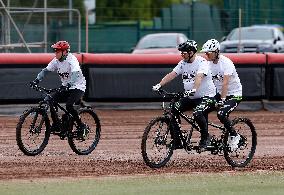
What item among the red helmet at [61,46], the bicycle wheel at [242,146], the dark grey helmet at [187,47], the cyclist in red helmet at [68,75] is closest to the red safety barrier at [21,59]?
the cyclist in red helmet at [68,75]

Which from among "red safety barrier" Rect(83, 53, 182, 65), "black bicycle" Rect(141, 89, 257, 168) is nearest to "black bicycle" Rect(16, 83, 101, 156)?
"black bicycle" Rect(141, 89, 257, 168)

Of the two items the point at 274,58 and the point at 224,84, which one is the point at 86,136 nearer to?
the point at 224,84

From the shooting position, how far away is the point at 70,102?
16.7 metres

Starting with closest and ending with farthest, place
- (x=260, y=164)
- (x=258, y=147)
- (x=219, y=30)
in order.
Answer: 1. (x=260, y=164)
2. (x=258, y=147)
3. (x=219, y=30)

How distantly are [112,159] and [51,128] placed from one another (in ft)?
3.80

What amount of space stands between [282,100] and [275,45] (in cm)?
1090

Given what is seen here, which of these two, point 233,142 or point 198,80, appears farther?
point 233,142

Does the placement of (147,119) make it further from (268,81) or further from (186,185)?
(186,185)

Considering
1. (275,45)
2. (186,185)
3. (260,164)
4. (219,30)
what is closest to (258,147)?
(260,164)

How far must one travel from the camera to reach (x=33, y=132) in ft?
53.3

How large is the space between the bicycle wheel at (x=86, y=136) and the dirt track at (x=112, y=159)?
124 mm

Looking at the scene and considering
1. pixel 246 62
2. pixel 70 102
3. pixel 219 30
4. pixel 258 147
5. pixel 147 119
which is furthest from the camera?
pixel 219 30

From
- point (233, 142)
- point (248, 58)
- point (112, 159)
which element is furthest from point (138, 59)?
point (233, 142)

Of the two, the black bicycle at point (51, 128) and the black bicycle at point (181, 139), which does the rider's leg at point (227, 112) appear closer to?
the black bicycle at point (181, 139)
